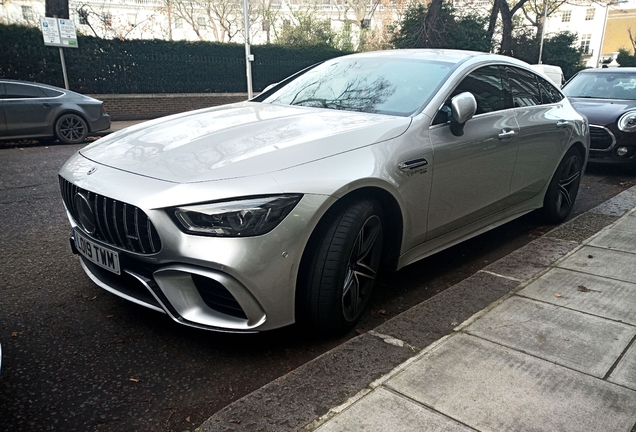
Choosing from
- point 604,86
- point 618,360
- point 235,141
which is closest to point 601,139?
point 604,86

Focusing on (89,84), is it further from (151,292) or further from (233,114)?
(151,292)

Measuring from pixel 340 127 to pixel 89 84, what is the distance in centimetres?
1562

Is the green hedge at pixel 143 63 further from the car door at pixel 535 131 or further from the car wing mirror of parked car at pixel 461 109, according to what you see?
the car wing mirror of parked car at pixel 461 109

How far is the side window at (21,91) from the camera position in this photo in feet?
33.4

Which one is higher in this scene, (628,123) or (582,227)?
(628,123)

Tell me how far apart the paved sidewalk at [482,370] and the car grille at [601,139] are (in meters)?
4.75

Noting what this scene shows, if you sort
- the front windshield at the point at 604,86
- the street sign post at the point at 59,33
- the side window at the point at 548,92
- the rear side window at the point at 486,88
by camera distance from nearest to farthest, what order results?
the rear side window at the point at 486,88
the side window at the point at 548,92
the front windshield at the point at 604,86
the street sign post at the point at 59,33

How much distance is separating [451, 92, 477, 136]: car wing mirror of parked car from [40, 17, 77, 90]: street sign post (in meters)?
14.2

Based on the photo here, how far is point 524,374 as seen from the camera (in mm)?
2344

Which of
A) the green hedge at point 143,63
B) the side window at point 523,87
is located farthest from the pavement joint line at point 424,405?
the green hedge at point 143,63

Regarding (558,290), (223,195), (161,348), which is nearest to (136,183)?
(223,195)

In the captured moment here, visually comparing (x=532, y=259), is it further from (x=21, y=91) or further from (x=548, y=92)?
(x=21, y=91)

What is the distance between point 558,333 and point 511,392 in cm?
72

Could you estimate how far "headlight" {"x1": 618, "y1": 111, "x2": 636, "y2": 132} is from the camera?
731 cm
